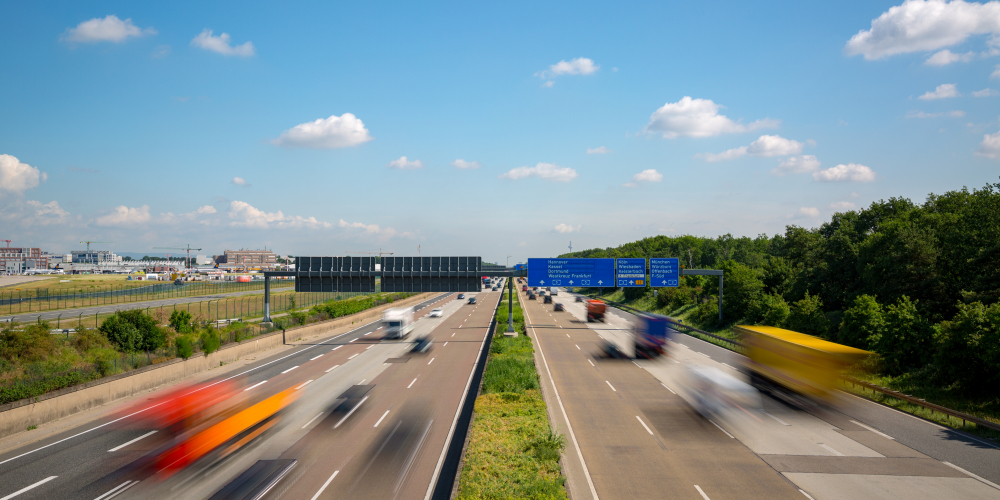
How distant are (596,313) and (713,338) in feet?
65.0

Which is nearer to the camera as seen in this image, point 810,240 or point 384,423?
point 384,423

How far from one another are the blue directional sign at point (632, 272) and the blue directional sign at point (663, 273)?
97 cm

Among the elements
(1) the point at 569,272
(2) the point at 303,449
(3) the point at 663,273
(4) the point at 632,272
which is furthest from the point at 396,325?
(2) the point at 303,449

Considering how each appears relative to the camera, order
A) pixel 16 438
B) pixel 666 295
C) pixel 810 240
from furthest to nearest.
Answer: pixel 666 295
pixel 810 240
pixel 16 438

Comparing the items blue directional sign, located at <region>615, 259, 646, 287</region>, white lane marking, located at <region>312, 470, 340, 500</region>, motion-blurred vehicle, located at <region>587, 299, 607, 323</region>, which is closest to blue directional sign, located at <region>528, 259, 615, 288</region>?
blue directional sign, located at <region>615, 259, 646, 287</region>

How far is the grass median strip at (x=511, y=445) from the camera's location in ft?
45.0

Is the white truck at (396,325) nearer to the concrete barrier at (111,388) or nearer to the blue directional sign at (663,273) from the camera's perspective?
the concrete barrier at (111,388)

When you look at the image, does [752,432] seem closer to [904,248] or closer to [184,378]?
[904,248]

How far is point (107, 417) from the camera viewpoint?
901 inches

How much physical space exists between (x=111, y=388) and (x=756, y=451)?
30.6 metres

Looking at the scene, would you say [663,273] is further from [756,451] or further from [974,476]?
[974,476]

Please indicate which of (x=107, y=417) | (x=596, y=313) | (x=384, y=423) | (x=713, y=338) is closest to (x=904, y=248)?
(x=713, y=338)

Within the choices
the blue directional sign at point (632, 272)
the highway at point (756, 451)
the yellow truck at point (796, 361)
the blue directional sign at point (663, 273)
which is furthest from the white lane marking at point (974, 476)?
the blue directional sign at point (663, 273)

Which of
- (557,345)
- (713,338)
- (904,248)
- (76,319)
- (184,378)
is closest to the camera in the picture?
(184,378)
